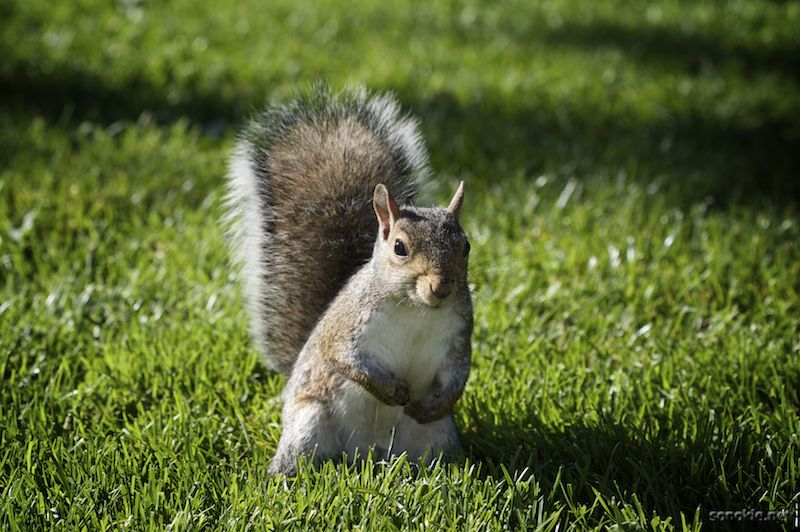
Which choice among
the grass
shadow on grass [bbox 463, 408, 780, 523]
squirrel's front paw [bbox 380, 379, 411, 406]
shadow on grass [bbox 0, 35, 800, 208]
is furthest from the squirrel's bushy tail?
shadow on grass [bbox 0, 35, 800, 208]

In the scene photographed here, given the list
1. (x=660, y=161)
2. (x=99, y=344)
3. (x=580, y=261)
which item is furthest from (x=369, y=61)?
(x=99, y=344)

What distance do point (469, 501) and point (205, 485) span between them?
0.54 metres

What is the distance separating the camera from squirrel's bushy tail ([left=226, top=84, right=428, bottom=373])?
2.22m

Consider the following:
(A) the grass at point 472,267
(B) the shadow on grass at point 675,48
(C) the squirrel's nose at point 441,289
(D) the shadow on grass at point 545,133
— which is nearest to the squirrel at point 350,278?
(C) the squirrel's nose at point 441,289

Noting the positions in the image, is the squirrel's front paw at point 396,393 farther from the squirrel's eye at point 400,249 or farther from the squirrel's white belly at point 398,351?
the squirrel's eye at point 400,249

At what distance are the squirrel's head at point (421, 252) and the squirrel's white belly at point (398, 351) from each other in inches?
2.3

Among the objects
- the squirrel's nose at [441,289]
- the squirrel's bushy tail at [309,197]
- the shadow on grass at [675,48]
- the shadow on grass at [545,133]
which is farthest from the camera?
the shadow on grass at [675,48]

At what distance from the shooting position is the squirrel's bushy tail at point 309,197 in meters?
2.22

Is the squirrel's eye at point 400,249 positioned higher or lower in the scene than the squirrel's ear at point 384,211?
lower

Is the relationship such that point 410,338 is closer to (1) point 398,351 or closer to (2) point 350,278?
(1) point 398,351

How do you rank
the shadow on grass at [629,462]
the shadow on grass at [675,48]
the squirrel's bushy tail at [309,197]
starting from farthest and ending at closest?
the shadow on grass at [675,48], the squirrel's bushy tail at [309,197], the shadow on grass at [629,462]

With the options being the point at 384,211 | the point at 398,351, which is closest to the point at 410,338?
the point at 398,351

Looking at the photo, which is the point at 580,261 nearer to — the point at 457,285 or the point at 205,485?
the point at 457,285

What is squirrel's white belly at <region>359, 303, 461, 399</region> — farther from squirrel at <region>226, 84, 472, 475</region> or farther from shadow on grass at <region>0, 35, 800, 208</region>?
shadow on grass at <region>0, 35, 800, 208</region>
